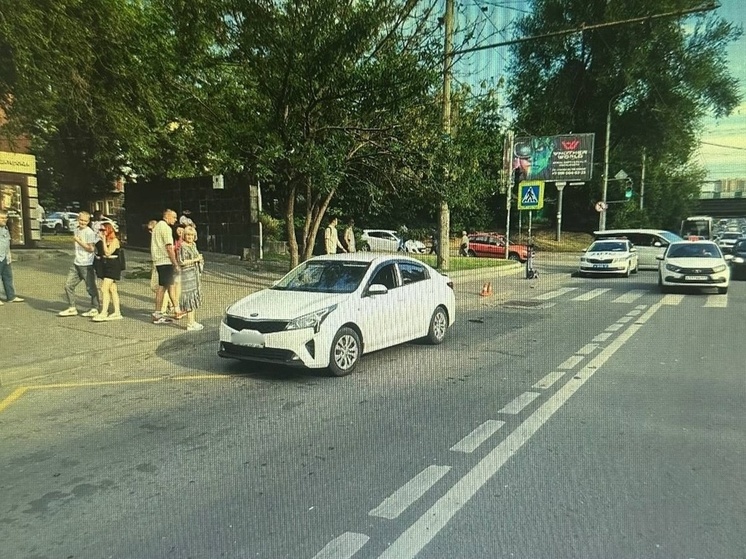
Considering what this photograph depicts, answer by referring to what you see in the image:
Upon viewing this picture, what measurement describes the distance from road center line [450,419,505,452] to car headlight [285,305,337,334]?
2.26 m

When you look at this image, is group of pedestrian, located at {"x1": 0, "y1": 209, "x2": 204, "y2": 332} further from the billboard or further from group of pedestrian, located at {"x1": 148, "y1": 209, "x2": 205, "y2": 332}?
the billboard

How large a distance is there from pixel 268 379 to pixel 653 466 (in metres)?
4.14

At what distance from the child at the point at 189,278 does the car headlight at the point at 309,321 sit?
11.1 feet

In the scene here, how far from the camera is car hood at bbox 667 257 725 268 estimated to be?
1531cm

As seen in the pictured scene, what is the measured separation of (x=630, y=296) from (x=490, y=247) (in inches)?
645

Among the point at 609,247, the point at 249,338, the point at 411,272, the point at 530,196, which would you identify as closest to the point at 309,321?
the point at 249,338

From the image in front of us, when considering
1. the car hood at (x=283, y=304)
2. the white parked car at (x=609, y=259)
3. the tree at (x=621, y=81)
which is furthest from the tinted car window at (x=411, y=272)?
the tree at (x=621, y=81)

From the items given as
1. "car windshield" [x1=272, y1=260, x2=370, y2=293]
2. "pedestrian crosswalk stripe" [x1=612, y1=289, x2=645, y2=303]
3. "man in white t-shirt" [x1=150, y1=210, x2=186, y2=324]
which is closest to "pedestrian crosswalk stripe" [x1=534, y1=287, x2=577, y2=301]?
"pedestrian crosswalk stripe" [x1=612, y1=289, x2=645, y2=303]

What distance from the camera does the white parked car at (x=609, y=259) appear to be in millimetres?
21047

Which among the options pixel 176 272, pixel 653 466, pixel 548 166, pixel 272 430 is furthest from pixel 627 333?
pixel 548 166

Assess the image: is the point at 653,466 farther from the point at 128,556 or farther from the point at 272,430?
the point at 128,556

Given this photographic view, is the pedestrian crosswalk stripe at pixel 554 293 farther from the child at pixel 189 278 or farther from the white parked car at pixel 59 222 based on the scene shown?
the white parked car at pixel 59 222

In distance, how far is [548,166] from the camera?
37.1 meters

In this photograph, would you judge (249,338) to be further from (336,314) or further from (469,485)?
(469,485)
